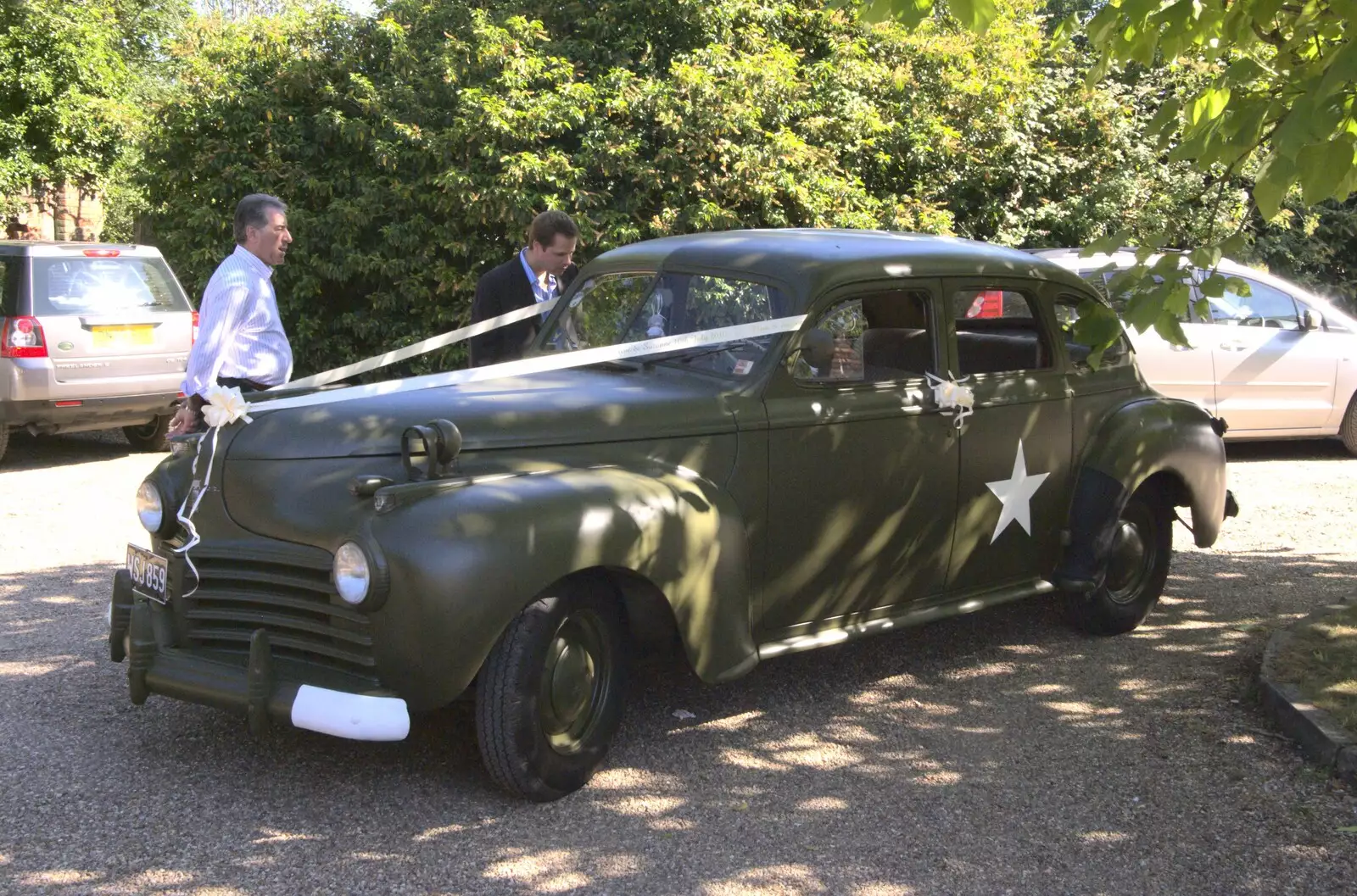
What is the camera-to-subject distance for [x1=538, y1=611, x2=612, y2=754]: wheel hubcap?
14.1ft

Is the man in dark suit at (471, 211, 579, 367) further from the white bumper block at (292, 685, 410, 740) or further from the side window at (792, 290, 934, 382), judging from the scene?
the white bumper block at (292, 685, 410, 740)

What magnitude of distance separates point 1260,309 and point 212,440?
952 centimetres

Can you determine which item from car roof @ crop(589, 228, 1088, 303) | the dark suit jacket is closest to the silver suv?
the dark suit jacket

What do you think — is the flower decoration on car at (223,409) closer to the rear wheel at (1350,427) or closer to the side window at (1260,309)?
the side window at (1260,309)

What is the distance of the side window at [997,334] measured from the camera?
18.6 ft

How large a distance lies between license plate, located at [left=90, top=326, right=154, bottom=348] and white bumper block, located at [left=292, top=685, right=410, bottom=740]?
797cm

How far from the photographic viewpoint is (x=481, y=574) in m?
3.98

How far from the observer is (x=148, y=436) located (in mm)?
12062

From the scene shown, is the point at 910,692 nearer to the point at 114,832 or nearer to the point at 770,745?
the point at 770,745

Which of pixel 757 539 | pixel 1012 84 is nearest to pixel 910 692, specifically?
pixel 757 539

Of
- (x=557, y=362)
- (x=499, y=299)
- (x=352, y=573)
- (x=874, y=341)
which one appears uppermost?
(x=499, y=299)

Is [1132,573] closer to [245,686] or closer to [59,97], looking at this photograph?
[245,686]

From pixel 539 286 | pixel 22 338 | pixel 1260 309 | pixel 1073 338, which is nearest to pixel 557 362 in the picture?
pixel 539 286

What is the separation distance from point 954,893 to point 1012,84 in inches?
494
